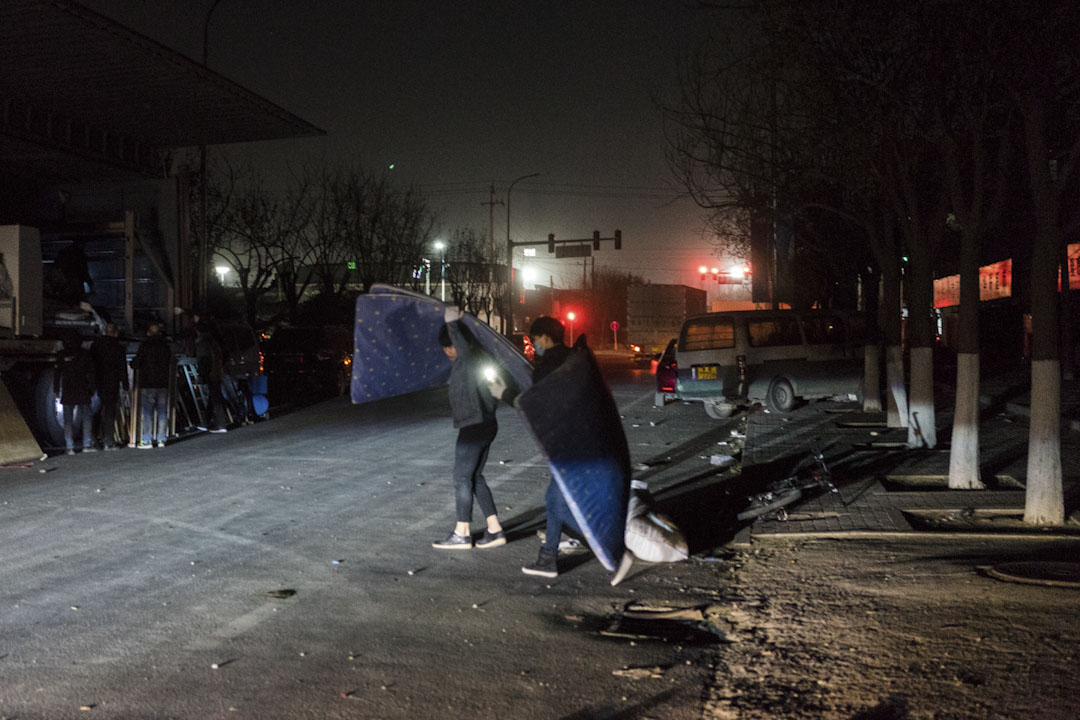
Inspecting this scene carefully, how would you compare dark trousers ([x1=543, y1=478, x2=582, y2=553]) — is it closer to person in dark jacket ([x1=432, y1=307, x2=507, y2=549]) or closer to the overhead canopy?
person in dark jacket ([x1=432, y1=307, x2=507, y2=549])

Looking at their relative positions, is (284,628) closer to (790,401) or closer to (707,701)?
(707,701)

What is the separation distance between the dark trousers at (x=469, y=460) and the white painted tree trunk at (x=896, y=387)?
29.4ft

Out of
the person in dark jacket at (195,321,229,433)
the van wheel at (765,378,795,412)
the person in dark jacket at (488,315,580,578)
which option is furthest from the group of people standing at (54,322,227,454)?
the van wheel at (765,378,795,412)

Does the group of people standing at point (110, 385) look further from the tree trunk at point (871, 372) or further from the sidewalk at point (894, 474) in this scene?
the tree trunk at point (871, 372)

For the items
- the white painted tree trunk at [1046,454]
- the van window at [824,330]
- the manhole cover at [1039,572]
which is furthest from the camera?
the van window at [824,330]

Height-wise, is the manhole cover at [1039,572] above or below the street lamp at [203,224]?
below

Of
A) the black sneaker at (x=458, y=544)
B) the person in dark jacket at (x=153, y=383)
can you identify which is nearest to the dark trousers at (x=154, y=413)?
the person in dark jacket at (x=153, y=383)

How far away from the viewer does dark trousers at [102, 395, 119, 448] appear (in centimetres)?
1374

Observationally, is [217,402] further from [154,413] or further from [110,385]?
[110,385]

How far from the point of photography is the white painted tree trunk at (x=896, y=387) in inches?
563

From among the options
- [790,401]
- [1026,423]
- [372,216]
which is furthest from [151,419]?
[372,216]

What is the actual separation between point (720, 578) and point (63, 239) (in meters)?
13.9

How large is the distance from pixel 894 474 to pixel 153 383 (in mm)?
10423

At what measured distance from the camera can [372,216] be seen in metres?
41.8
